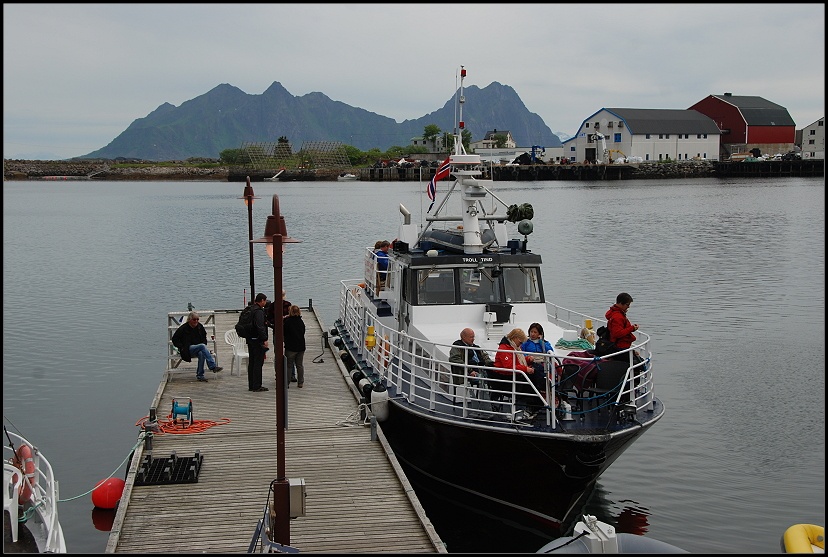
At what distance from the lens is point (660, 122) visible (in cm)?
12494

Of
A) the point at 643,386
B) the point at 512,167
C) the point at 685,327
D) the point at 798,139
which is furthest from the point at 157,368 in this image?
the point at 798,139

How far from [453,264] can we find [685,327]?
556 inches

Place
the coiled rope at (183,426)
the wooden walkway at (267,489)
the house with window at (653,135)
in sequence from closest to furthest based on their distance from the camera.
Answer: the wooden walkway at (267,489)
the coiled rope at (183,426)
the house with window at (653,135)

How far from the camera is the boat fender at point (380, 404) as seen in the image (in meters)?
12.7

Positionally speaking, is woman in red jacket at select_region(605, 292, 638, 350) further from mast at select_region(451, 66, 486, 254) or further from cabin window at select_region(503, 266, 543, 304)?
mast at select_region(451, 66, 486, 254)

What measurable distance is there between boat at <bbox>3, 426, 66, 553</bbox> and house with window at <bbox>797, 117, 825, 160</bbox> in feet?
436

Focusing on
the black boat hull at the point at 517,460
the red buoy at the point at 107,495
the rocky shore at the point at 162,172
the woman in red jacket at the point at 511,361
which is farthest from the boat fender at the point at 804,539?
the rocky shore at the point at 162,172

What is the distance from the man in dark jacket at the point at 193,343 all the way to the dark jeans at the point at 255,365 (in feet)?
4.09

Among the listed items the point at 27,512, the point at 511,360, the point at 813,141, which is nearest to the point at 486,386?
the point at 511,360

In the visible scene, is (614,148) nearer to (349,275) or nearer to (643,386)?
(349,275)

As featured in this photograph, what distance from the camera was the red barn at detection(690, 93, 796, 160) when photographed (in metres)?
128

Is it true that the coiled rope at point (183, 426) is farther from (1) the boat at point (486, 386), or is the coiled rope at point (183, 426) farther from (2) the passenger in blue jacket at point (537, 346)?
(2) the passenger in blue jacket at point (537, 346)

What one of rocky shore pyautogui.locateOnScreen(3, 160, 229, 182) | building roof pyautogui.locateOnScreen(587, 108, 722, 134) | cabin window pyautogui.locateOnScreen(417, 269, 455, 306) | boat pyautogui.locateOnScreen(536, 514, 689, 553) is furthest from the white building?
boat pyautogui.locateOnScreen(536, 514, 689, 553)

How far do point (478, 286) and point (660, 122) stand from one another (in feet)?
397
